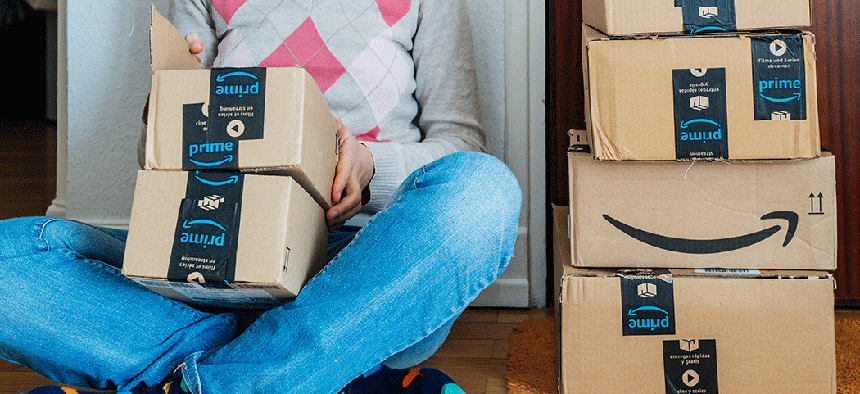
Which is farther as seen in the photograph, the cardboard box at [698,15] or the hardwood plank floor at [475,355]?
the hardwood plank floor at [475,355]

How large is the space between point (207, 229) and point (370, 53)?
51cm

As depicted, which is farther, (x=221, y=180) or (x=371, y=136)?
(x=371, y=136)

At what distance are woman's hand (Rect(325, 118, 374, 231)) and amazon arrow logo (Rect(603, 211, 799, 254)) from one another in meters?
0.34

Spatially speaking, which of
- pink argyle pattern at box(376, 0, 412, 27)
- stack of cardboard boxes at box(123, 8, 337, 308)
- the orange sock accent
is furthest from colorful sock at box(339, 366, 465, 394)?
pink argyle pattern at box(376, 0, 412, 27)

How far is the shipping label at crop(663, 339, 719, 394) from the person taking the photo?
2.47ft

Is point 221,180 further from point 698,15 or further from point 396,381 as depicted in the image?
point 698,15

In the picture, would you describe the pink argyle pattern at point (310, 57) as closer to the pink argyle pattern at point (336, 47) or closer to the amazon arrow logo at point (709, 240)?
the pink argyle pattern at point (336, 47)

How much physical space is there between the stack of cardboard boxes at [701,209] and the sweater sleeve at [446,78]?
237 mm

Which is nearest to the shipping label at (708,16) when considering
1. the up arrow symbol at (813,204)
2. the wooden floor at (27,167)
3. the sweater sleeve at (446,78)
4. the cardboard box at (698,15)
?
the cardboard box at (698,15)

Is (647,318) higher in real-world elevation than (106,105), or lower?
lower

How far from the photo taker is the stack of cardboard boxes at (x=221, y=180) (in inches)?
20.9

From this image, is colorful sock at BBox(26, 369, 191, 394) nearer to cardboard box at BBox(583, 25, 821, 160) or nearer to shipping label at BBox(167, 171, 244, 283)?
shipping label at BBox(167, 171, 244, 283)

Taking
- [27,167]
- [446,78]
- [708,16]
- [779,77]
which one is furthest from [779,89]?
[27,167]

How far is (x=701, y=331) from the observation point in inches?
29.7
